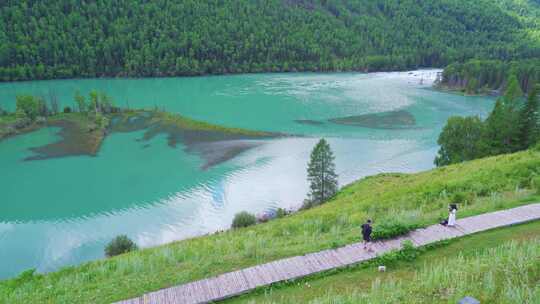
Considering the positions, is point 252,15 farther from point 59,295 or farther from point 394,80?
point 59,295

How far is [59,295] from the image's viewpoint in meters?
13.8

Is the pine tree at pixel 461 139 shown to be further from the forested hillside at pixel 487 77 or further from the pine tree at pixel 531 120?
the forested hillside at pixel 487 77

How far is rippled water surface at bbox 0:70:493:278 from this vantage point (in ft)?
109

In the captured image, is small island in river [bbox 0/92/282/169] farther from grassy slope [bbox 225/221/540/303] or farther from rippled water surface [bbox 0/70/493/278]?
grassy slope [bbox 225/221/540/303]

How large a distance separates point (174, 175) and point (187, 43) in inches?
4829

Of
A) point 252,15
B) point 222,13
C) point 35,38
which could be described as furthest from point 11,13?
point 252,15

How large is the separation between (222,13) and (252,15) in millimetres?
16682

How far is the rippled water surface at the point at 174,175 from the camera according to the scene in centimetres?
3328

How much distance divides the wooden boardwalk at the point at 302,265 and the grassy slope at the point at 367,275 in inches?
13.2

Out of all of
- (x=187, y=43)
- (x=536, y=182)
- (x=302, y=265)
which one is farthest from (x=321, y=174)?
(x=187, y=43)

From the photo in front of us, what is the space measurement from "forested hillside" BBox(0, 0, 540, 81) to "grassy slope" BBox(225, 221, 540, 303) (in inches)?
5264

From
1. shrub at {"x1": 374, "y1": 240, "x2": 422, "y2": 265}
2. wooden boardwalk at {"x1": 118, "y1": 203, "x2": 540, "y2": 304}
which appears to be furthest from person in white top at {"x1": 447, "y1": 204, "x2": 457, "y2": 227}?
shrub at {"x1": 374, "y1": 240, "x2": 422, "y2": 265}

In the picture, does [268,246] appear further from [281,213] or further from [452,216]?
[281,213]

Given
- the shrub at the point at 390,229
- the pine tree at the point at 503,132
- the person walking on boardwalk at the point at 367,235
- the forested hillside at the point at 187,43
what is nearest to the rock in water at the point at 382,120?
the pine tree at the point at 503,132
